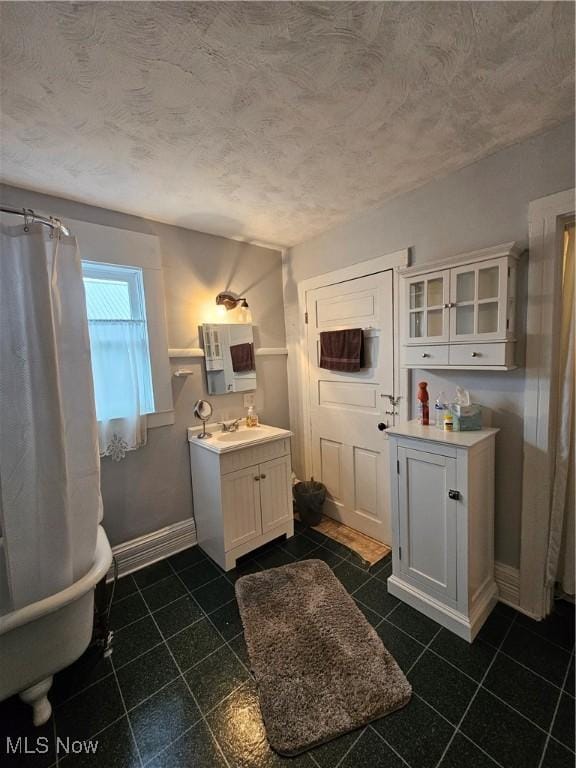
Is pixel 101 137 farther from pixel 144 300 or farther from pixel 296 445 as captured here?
pixel 296 445

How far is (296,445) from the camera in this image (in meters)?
2.98

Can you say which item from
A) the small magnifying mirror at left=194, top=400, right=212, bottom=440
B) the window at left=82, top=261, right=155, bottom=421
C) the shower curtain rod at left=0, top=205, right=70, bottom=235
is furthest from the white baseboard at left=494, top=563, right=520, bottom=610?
the shower curtain rod at left=0, top=205, right=70, bottom=235

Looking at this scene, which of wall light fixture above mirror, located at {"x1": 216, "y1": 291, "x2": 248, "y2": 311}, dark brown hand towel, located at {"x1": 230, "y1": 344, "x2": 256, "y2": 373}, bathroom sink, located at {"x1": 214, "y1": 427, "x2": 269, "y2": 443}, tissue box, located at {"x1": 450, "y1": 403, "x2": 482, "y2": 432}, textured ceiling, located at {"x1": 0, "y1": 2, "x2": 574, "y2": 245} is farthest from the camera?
dark brown hand towel, located at {"x1": 230, "y1": 344, "x2": 256, "y2": 373}

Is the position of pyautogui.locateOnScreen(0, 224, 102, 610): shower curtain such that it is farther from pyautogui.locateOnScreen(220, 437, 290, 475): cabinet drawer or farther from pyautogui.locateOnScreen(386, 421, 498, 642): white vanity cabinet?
pyautogui.locateOnScreen(386, 421, 498, 642): white vanity cabinet

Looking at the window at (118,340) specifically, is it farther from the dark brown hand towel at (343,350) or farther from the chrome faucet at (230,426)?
the dark brown hand towel at (343,350)

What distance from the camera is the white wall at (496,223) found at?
147 centimetres

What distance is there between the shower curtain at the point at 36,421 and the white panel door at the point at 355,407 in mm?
1735

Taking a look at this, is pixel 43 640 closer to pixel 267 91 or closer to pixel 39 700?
pixel 39 700

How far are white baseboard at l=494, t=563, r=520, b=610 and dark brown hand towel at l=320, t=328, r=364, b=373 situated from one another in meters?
1.44

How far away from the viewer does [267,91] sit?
1.14 metres

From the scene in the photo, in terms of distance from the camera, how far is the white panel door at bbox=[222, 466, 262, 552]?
80.5 inches

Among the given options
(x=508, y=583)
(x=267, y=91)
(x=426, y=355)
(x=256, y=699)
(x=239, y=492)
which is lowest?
(x=256, y=699)

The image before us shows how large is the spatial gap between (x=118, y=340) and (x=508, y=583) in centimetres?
270

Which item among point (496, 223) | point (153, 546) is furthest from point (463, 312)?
point (153, 546)
